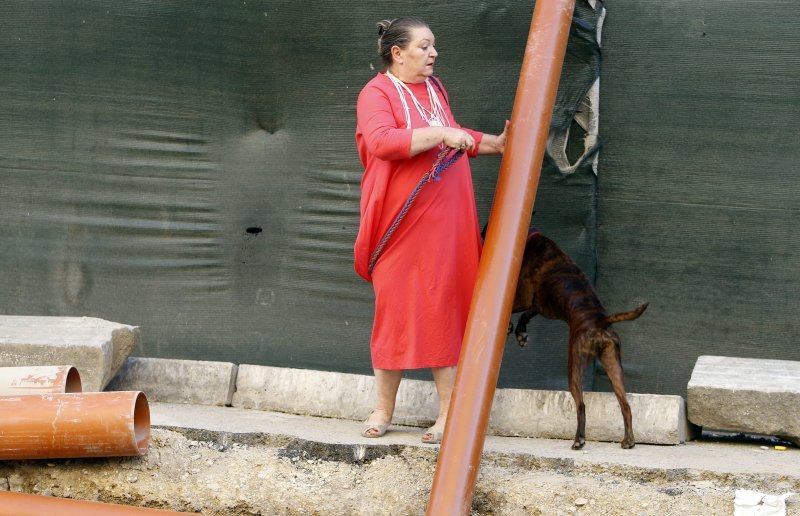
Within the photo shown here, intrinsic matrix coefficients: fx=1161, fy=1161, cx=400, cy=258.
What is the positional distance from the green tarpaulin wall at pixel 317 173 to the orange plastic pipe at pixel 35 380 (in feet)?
4.59

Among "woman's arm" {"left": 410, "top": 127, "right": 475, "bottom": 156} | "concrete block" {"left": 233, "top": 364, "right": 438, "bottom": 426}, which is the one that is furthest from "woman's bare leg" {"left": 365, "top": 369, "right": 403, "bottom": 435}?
"woman's arm" {"left": 410, "top": 127, "right": 475, "bottom": 156}

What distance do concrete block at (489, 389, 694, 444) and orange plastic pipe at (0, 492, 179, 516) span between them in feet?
5.59

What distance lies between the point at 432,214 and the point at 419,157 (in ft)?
0.78

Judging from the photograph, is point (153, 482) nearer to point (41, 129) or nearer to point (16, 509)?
point (16, 509)

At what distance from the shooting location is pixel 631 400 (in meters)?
5.02

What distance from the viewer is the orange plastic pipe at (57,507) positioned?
4094mm

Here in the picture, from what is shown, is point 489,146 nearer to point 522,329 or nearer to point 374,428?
point 522,329

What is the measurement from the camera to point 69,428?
14.1 feet

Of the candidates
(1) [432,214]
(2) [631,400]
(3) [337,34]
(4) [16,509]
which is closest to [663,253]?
(2) [631,400]

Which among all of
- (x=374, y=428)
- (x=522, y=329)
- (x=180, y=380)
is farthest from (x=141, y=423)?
(x=522, y=329)

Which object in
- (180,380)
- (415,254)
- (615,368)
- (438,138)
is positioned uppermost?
(438,138)

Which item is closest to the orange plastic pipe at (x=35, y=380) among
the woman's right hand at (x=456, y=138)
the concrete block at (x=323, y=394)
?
the concrete block at (x=323, y=394)

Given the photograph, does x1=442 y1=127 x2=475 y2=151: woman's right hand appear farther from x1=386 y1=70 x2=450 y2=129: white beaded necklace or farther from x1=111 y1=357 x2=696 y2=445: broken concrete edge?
x1=111 y1=357 x2=696 y2=445: broken concrete edge

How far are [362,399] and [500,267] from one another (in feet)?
4.70
